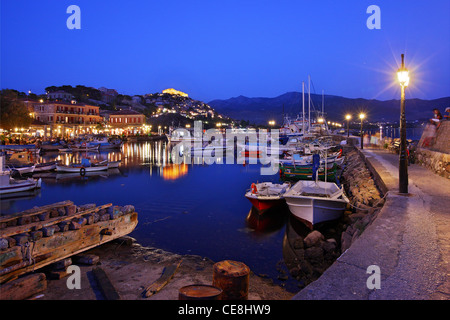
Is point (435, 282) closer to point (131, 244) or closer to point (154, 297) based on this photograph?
point (154, 297)

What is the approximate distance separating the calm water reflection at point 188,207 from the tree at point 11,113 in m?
24.6

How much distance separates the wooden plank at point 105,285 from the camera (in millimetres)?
7048

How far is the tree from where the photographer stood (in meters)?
47.4

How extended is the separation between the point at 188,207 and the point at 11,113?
43.6 meters

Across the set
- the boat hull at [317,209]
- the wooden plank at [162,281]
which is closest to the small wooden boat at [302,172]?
the boat hull at [317,209]

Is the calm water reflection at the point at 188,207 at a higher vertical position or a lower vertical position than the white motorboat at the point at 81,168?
lower

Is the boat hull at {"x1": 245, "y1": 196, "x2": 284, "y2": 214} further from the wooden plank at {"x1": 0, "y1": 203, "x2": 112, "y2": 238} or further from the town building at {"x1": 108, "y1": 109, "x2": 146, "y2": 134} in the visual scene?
the town building at {"x1": 108, "y1": 109, "x2": 146, "y2": 134}

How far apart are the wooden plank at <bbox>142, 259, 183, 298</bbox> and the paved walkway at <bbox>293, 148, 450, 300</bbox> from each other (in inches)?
157

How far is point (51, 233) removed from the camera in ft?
27.5

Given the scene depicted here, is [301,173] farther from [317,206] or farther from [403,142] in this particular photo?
[403,142]

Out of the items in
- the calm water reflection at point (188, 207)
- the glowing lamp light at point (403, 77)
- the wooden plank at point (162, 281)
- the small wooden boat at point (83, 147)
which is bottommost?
the calm water reflection at point (188, 207)

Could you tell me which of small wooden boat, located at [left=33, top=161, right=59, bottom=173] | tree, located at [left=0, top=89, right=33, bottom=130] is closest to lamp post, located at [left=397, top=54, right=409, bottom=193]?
small wooden boat, located at [left=33, top=161, right=59, bottom=173]

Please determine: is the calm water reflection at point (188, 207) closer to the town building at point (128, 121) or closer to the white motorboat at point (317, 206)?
the white motorboat at point (317, 206)
